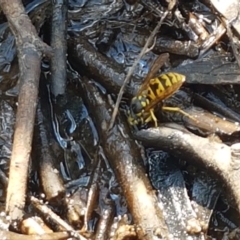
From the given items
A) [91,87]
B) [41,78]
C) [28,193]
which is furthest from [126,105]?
[28,193]

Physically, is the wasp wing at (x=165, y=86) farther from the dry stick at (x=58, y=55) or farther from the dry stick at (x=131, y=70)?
the dry stick at (x=58, y=55)

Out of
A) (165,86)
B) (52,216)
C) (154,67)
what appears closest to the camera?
(52,216)

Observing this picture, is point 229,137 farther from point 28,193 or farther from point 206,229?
point 28,193

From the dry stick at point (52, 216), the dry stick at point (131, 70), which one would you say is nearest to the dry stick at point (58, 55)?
the dry stick at point (131, 70)

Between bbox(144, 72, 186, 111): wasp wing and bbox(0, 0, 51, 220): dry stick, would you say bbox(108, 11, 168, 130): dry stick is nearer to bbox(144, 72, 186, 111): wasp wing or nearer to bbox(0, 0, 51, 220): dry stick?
bbox(144, 72, 186, 111): wasp wing

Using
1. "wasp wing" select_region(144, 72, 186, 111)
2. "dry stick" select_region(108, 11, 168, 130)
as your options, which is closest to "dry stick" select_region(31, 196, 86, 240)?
"dry stick" select_region(108, 11, 168, 130)

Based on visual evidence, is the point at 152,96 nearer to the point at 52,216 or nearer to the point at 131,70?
the point at 131,70

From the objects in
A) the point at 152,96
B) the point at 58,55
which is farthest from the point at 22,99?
the point at 152,96
